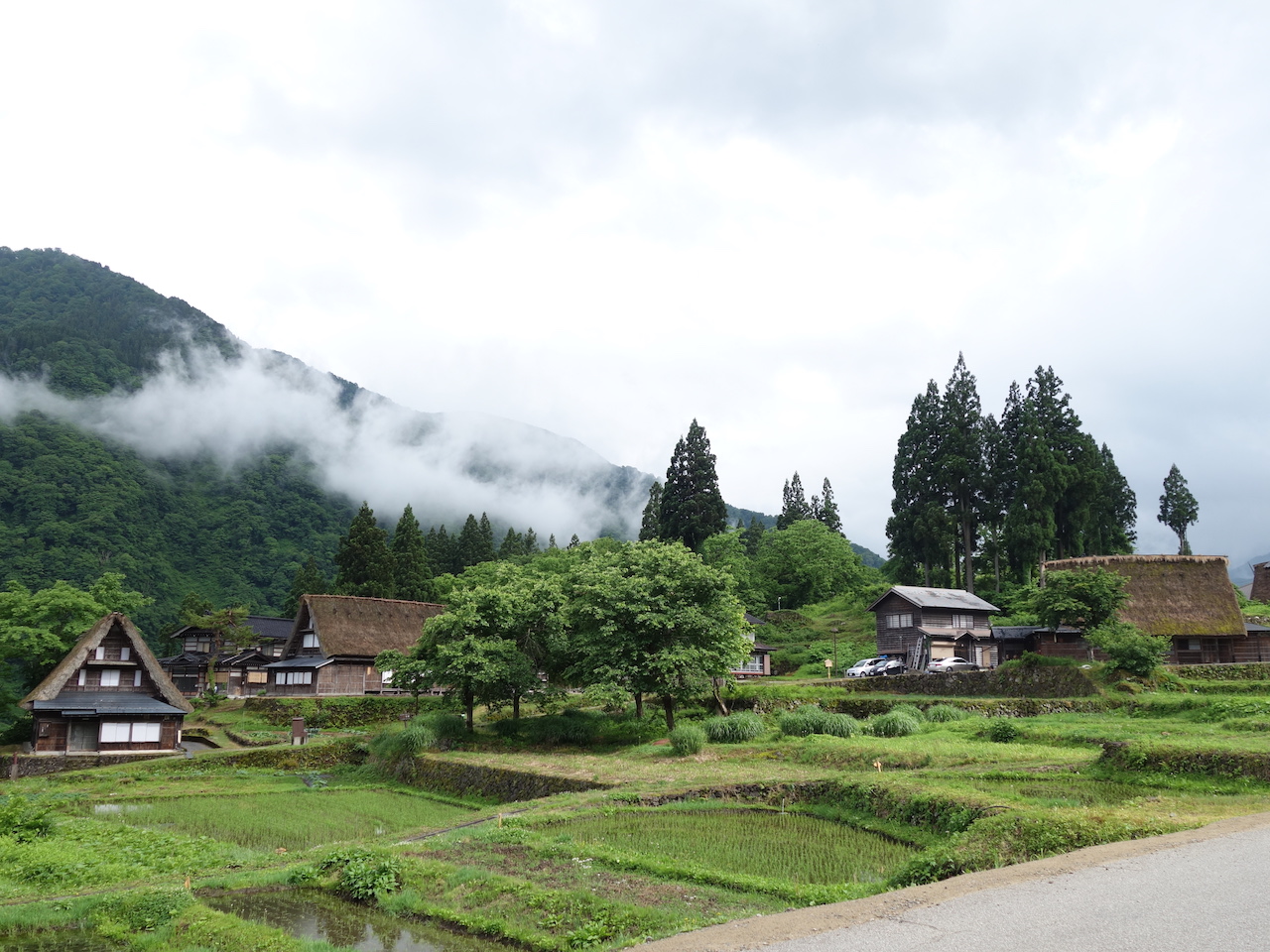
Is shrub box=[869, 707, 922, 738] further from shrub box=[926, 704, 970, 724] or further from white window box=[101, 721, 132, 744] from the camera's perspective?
white window box=[101, 721, 132, 744]

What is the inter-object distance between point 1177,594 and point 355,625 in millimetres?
47525

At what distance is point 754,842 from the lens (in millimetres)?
14586

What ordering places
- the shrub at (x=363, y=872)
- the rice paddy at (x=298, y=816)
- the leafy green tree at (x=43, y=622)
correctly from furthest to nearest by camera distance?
the leafy green tree at (x=43, y=622), the rice paddy at (x=298, y=816), the shrub at (x=363, y=872)

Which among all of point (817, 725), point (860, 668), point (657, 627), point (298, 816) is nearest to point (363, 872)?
point (298, 816)

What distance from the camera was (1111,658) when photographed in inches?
1379

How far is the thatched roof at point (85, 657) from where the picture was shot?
35.7 meters

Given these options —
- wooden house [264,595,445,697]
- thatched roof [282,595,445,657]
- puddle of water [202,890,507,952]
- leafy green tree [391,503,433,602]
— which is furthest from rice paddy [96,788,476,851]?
leafy green tree [391,503,433,602]

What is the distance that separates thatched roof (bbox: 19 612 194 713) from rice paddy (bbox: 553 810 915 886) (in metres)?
30.6

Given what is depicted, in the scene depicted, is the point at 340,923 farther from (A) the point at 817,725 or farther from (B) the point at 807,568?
(B) the point at 807,568

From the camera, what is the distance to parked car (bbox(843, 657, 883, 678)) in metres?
47.2

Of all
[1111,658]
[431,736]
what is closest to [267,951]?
[431,736]

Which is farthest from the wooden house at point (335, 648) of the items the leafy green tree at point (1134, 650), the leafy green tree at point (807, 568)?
the leafy green tree at point (1134, 650)

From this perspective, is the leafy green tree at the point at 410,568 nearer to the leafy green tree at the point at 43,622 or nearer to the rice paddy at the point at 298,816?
the leafy green tree at the point at 43,622

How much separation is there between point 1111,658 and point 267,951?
119 ft
